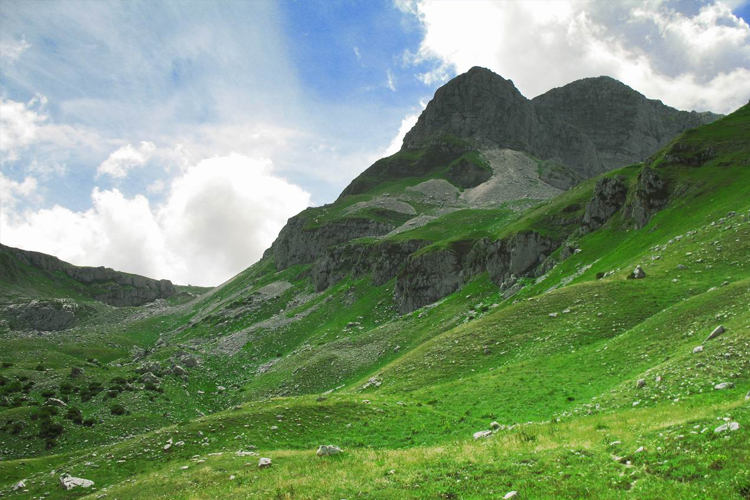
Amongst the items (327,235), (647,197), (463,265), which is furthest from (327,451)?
(327,235)

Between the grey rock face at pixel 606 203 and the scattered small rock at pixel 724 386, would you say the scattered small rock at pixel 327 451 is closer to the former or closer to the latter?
the scattered small rock at pixel 724 386

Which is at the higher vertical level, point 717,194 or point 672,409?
point 717,194

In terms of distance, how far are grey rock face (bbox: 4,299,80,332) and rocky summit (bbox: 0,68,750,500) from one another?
238ft

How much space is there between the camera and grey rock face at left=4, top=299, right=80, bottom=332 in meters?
164

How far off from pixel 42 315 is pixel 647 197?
20329cm

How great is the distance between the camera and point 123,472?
30125 mm

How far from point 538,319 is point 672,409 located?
95.0 feet

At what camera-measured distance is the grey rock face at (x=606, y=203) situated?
83.2 meters

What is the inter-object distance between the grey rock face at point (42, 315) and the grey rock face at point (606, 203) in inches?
7394

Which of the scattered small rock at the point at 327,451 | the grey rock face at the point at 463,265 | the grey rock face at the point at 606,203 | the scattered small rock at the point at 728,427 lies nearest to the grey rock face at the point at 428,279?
the grey rock face at the point at 463,265

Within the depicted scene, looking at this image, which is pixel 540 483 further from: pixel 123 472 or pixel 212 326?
pixel 212 326

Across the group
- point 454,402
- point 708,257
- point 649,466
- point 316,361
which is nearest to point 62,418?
point 316,361

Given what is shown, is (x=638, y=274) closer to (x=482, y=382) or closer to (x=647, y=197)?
(x=482, y=382)

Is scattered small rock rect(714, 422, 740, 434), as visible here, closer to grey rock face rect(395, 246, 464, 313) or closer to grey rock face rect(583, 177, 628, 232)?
grey rock face rect(583, 177, 628, 232)
